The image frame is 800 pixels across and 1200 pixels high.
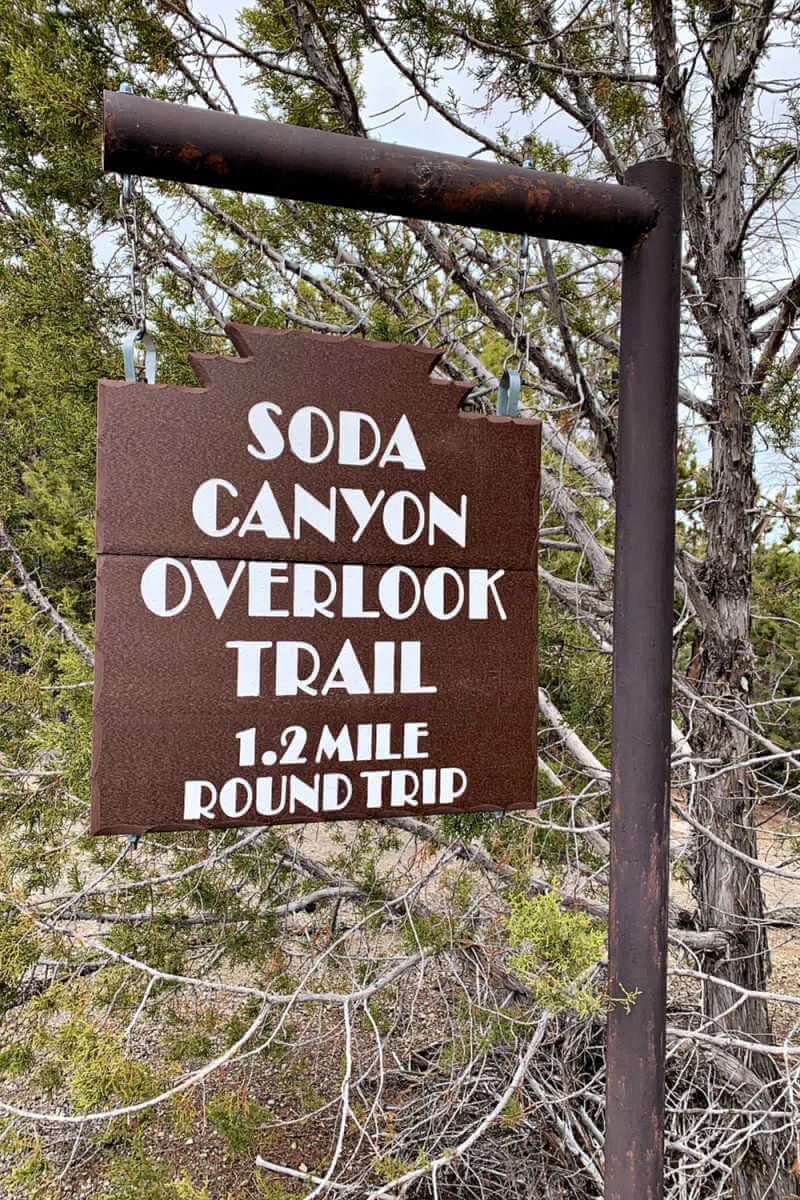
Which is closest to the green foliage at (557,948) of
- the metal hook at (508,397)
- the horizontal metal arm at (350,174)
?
the metal hook at (508,397)

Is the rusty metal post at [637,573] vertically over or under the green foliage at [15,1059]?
over

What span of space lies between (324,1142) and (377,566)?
2.63m

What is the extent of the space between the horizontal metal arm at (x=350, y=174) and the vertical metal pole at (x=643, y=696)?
11 cm

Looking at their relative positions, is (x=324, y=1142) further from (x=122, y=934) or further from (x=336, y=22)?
(x=336, y=22)

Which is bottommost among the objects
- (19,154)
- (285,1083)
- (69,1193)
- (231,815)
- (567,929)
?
(69,1193)

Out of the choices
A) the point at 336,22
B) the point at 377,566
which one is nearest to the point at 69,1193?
the point at 377,566

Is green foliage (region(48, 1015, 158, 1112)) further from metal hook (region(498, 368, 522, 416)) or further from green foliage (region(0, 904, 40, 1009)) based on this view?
metal hook (region(498, 368, 522, 416))

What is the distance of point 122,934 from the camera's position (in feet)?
7.03

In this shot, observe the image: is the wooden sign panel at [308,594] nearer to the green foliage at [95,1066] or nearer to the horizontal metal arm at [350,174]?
the horizontal metal arm at [350,174]

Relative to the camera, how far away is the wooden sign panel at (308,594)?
1053mm

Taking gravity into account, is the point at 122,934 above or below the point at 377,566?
below

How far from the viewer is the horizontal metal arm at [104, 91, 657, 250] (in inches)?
39.4

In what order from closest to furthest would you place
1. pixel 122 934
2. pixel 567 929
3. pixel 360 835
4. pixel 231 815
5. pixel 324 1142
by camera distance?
pixel 231 815
pixel 567 929
pixel 122 934
pixel 360 835
pixel 324 1142

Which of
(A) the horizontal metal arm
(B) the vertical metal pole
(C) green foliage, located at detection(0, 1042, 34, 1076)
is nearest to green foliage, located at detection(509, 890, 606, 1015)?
(B) the vertical metal pole
